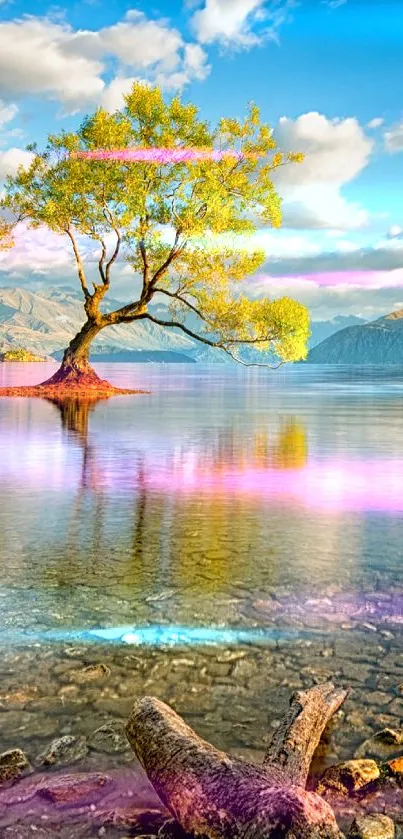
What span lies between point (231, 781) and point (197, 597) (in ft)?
18.4

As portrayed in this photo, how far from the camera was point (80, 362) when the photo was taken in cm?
6731

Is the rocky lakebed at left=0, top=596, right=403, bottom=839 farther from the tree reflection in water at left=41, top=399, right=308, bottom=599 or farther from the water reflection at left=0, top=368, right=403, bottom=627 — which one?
the tree reflection in water at left=41, top=399, right=308, bottom=599

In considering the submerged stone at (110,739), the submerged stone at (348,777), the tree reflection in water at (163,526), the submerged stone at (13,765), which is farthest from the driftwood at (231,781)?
the tree reflection in water at (163,526)

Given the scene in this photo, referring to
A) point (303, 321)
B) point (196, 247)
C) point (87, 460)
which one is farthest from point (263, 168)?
point (87, 460)

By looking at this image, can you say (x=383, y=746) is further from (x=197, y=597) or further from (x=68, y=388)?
(x=68, y=388)

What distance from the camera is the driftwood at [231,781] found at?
197 inches

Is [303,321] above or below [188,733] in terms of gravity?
above

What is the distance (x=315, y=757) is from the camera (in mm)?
6664

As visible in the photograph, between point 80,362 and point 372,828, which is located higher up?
point 80,362

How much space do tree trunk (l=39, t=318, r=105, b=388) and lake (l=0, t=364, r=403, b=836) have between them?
130 feet

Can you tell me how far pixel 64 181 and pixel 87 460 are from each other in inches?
1534

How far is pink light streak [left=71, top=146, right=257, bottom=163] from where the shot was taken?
57.9m

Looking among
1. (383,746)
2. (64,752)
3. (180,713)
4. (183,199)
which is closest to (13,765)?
(64,752)

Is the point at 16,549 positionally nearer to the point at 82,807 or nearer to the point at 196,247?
the point at 82,807
